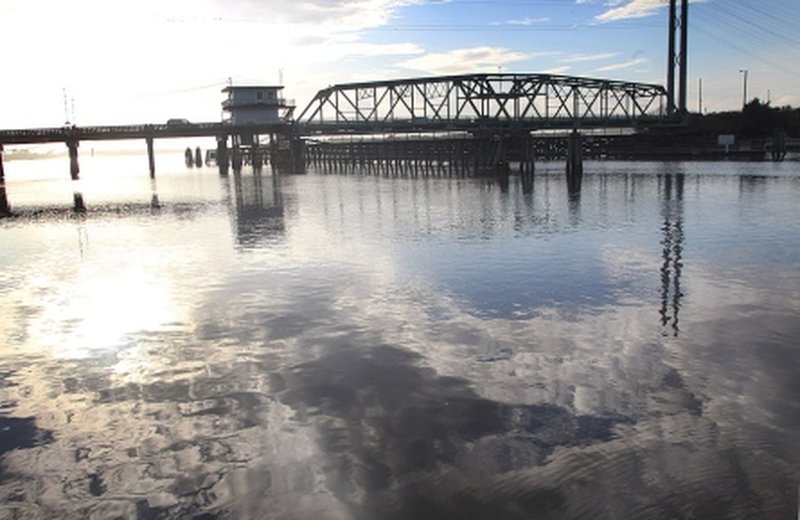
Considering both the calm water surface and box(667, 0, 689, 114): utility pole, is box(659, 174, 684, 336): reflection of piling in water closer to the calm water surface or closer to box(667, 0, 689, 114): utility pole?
the calm water surface

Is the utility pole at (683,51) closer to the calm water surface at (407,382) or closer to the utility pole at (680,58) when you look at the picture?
the utility pole at (680,58)

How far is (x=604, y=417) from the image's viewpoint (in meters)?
10.1

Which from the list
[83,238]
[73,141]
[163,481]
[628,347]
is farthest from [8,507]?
[73,141]

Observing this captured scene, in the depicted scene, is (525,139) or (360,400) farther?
(525,139)

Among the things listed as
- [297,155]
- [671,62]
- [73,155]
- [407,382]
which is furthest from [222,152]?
[407,382]

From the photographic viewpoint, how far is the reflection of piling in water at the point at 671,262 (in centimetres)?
1592

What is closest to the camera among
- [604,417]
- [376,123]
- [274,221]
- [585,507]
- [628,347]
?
[585,507]

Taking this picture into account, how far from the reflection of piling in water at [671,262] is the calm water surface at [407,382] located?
0.41ft

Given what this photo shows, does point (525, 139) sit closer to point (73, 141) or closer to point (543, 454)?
point (73, 141)

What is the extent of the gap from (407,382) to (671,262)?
1400 cm

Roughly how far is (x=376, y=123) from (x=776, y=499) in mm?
108276

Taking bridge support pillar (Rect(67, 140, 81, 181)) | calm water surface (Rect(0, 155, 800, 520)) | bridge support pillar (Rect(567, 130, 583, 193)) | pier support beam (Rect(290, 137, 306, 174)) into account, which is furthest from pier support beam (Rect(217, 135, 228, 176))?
calm water surface (Rect(0, 155, 800, 520))

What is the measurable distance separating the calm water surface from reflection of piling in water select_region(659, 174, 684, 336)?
0.41ft

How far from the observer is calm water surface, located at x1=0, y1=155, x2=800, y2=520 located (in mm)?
8180
